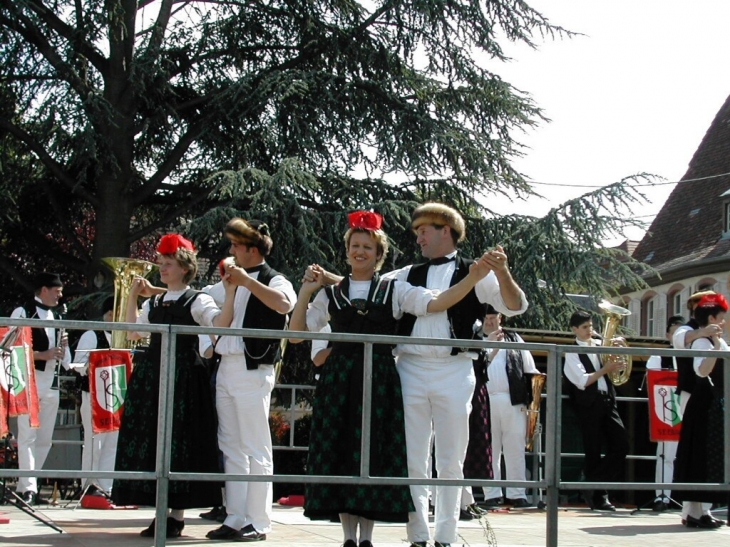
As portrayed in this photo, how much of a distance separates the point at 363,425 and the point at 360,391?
0.45m

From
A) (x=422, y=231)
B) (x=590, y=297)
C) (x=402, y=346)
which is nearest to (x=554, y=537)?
(x=402, y=346)

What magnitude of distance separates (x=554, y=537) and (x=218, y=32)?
12.1m

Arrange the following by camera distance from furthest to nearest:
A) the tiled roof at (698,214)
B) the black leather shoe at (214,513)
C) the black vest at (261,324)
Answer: the tiled roof at (698,214)
the black leather shoe at (214,513)
the black vest at (261,324)

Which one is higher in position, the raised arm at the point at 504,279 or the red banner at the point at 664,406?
the raised arm at the point at 504,279

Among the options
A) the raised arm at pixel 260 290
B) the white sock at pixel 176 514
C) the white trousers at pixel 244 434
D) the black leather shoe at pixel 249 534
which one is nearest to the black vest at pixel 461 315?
the raised arm at pixel 260 290

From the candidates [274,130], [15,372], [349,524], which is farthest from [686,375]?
[274,130]

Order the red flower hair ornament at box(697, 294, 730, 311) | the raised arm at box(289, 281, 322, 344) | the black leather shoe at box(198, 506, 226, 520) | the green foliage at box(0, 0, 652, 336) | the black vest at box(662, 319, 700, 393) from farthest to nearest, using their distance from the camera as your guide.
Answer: the green foliage at box(0, 0, 652, 336) → the red flower hair ornament at box(697, 294, 730, 311) → the black leather shoe at box(198, 506, 226, 520) → the black vest at box(662, 319, 700, 393) → the raised arm at box(289, 281, 322, 344)

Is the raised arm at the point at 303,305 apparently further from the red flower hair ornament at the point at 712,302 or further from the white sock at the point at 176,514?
the red flower hair ornament at the point at 712,302

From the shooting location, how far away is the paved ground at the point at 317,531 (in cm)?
648

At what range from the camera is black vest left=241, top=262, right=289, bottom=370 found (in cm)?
660

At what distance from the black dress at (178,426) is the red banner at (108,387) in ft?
0.31

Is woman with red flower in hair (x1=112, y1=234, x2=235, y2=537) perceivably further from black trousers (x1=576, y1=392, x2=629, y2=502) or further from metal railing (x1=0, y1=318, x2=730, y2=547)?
black trousers (x1=576, y1=392, x2=629, y2=502)

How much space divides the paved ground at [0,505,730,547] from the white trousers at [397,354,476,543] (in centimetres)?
74

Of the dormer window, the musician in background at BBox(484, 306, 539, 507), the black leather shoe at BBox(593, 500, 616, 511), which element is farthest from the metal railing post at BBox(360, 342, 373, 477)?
the dormer window
